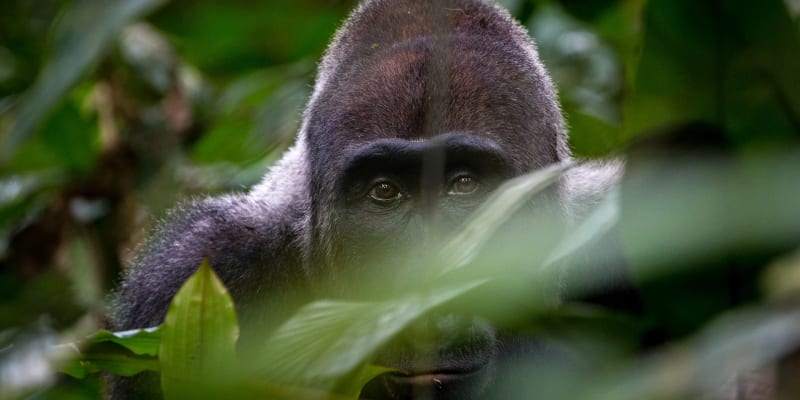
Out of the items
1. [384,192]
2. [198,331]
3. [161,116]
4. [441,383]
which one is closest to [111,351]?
[198,331]

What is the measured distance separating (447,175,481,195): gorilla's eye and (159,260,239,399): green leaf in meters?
1.50

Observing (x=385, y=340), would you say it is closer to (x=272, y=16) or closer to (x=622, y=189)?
(x=622, y=189)

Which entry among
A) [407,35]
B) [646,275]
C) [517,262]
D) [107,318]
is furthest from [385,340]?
[107,318]

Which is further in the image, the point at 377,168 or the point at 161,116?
the point at 161,116

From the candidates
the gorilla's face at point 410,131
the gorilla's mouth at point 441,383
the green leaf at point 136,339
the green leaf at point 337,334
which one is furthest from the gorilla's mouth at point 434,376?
the green leaf at point 337,334

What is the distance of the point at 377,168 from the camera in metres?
2.79

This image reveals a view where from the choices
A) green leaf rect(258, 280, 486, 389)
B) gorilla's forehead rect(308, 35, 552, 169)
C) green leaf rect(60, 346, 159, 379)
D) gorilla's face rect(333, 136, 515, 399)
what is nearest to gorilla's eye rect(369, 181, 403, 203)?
gorilla's face rect(333, 136, 515, 399)

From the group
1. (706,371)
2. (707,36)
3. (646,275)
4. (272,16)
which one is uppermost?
(272,16)

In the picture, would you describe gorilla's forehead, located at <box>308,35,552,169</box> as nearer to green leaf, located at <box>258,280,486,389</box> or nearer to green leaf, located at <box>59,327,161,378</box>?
green leaf, located at <box>59,327,161,378</box>

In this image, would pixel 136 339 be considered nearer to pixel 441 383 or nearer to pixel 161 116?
pixel 441 383

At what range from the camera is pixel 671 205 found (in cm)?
89

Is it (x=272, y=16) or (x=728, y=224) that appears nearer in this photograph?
(x=728, y=224)

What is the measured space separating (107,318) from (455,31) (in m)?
1.47

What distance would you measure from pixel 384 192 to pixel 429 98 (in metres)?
0.30
